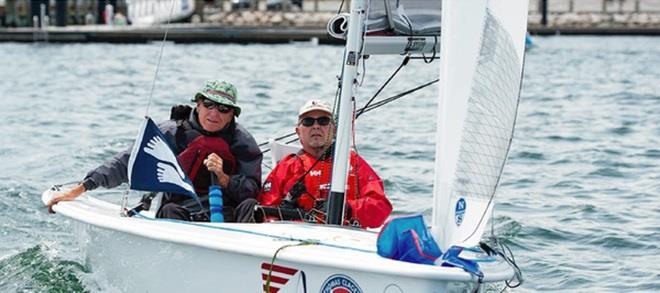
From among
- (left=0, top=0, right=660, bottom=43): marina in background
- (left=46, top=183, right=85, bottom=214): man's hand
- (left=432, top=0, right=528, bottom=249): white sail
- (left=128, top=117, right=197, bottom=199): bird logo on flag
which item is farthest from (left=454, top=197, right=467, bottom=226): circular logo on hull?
(left=0, top=0, right=660, bottom=43): marina in background

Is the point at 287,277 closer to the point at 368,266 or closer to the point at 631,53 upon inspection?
the point at 368,266

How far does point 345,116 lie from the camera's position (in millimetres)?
6367

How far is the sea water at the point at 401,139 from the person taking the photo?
8500 mm

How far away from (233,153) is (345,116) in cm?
68

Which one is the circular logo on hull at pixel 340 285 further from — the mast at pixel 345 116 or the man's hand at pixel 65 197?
the man's hand at pixel 65 197

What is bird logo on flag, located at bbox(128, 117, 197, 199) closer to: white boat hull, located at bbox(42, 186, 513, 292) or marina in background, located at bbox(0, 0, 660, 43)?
white boat hull, located at bbox(42, 186, 513, 292)

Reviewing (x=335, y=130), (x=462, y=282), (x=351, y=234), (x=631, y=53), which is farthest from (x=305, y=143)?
(x=631, y=53)

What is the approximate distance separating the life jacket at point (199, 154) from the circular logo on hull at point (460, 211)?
169cm

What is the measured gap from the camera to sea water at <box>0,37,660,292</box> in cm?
850

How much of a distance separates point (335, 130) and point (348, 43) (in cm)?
57

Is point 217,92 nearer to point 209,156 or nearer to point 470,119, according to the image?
point 209,156

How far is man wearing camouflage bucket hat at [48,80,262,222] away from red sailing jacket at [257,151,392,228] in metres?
0.11

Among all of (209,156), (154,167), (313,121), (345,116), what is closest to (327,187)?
(313,121)

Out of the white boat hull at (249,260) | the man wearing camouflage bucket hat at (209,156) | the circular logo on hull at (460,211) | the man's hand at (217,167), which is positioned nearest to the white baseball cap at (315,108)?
the man wearing camouflage bucket hat at (209,156)
